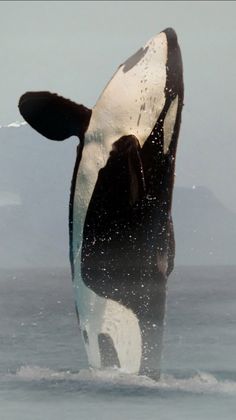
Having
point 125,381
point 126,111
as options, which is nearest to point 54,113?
point 126,111

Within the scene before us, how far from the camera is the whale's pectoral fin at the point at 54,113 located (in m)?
6.52

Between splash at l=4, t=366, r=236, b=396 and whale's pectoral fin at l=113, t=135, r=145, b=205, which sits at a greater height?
whale's pectoral fin at l=113, t=135, r=145, b=205

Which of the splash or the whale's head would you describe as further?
the splash

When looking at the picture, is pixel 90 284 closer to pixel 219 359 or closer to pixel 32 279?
pixel 219 359

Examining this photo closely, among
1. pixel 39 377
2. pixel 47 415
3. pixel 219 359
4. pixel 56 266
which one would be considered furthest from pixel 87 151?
pixel 56 266

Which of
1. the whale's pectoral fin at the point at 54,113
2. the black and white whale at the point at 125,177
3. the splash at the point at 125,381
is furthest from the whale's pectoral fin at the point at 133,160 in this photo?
the splash at the point at 125,381

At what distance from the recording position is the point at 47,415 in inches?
273

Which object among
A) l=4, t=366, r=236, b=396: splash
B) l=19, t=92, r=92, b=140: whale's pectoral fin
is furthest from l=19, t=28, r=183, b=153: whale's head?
l=4, t=366, r=236, b=396: splash

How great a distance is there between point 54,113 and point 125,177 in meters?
0.75

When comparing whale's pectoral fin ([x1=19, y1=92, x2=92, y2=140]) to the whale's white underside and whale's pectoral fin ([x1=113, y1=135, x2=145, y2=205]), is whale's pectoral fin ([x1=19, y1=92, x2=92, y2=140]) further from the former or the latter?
whale's pectoral fin ([x1=113, y1=135, x2=145, y2=205])

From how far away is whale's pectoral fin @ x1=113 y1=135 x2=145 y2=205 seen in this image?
635 cm

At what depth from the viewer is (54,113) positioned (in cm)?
660

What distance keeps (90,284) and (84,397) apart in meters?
1.10

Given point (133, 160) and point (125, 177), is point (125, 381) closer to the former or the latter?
point (125, 177)
